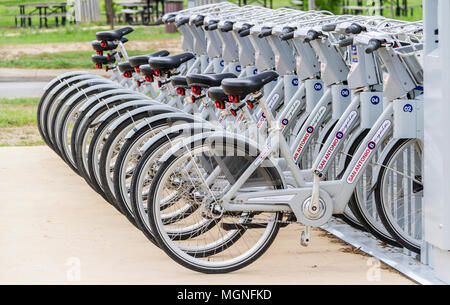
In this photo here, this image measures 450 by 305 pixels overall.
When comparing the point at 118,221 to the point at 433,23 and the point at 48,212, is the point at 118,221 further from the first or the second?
the point at 433,23

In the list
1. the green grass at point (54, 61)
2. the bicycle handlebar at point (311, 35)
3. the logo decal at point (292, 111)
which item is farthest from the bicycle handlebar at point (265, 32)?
the green grass at point (54, 61)

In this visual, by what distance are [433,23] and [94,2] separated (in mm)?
17669

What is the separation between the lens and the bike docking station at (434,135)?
460 centimetres

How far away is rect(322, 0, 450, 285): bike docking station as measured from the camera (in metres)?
4.60

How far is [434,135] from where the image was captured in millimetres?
4703

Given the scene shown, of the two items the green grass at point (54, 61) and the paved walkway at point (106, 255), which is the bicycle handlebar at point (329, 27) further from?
the green grass at point (54, 61)

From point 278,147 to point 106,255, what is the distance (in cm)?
122

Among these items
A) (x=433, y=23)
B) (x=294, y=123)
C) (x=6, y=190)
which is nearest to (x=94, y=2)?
(x=6, y=190)

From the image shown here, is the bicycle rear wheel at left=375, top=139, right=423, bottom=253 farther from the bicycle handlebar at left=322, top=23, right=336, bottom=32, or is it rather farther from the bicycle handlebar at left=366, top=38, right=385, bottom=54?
the bicycle handlebar at left=322, top=23, right=336, bottom=32

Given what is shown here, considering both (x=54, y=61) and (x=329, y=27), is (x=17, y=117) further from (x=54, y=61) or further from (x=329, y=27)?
(x=329, y=27)

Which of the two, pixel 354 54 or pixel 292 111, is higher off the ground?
pixel 354 54

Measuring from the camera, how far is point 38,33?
2305cm

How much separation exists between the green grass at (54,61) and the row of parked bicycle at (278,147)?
485 inches

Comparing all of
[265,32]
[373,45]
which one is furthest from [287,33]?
[373,45]
